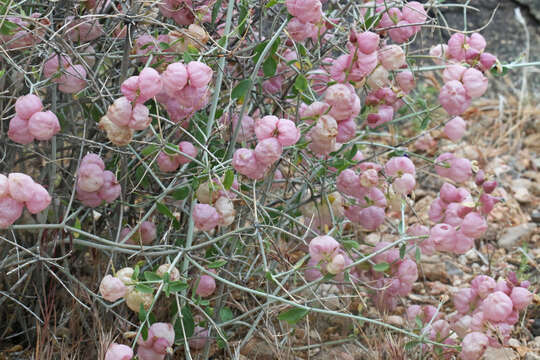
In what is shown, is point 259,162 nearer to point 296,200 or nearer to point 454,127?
point 296,200

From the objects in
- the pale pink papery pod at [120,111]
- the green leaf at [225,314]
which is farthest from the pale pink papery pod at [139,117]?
the green leaf at [225,314]

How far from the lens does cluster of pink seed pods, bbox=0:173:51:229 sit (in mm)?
1070

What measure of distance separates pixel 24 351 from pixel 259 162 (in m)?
0.82

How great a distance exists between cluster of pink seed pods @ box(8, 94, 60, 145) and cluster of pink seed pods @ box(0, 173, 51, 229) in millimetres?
122

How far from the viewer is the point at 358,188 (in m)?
1.52

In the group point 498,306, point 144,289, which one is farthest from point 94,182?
point 498,306

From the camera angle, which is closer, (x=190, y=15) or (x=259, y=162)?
(x=259, y=162)

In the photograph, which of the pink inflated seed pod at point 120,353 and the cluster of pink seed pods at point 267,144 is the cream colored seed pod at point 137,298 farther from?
the cluster of pink seed pods at point 267,144

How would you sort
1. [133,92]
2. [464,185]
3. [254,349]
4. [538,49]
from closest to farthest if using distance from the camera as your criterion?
[133,92] → [254,349] → [464,185] → [538,49]

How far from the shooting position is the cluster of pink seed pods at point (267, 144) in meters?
1.17

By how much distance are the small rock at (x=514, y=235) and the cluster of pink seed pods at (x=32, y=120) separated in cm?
166

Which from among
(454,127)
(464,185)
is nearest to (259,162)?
(454,127)

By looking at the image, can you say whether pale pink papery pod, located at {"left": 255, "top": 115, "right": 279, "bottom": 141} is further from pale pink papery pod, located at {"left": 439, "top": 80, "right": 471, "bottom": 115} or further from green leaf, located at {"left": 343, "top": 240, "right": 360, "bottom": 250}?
pale pink papery pod, located at {"left": 439, "top": 80, "right": 471, "bottom": 115}

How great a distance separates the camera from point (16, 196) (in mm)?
1077
